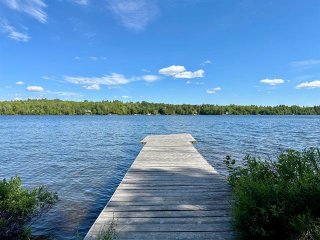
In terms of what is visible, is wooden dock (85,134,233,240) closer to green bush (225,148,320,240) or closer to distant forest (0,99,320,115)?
green bush (225,148,320,240)

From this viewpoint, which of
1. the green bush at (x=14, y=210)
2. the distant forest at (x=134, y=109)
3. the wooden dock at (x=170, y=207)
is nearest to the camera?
the wooden dock at (x=170, y=207)

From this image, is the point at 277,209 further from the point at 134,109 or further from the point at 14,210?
the point at 134,109

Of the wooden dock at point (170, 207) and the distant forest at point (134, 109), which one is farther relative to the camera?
the distant forest at point (134, 109)

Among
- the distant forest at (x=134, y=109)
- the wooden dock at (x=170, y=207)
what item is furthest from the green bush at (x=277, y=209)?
the distant forest at (x=134, y=109)

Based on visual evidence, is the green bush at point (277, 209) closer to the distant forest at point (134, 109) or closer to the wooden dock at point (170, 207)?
the wooden dock at point (170, 207)

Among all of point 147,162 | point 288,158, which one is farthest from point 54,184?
point 288,158

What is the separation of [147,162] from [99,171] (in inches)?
127

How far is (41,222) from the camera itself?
744 centimetres

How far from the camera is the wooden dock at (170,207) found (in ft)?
15.3

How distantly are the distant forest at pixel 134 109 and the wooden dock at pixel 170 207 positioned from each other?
420 feet

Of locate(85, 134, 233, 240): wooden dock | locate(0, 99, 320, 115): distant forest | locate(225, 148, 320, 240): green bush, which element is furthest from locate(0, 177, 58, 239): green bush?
locate(0, 99, 320, 115): distant forest

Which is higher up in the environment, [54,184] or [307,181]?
[307,181]

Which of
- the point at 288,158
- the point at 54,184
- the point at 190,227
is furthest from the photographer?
the point at 54,184

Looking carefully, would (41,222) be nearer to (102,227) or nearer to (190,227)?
(102,227)
